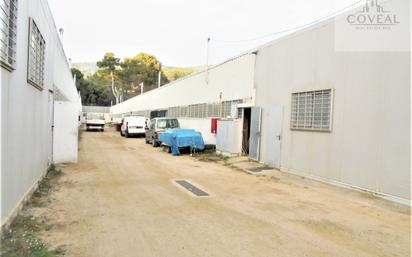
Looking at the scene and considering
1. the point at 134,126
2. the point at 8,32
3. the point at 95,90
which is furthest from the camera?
the point at 95,90

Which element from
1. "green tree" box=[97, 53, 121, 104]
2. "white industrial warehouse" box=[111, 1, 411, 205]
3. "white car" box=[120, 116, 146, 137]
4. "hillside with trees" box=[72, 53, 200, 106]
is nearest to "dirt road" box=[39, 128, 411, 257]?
"white industrial warehouse" box=[111, 1, 411, 205]

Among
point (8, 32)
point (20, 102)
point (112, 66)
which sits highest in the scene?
point (112, 66)

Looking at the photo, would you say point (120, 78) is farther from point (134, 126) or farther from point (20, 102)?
point (20, 102)

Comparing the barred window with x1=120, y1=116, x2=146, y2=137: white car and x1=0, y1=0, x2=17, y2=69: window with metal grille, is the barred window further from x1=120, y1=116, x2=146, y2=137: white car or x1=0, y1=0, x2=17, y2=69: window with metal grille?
x1=120, y1=116, x2=146, y2=137: white car

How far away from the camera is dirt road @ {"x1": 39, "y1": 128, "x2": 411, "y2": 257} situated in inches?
202

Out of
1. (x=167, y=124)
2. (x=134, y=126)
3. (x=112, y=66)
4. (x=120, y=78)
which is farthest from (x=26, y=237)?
(x=112, y=66)

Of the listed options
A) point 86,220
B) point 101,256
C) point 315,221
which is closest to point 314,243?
point 315,221

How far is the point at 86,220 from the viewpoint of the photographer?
6.45 m

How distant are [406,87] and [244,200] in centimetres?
409

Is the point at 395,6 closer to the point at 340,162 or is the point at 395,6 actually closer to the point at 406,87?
the point at 406,87

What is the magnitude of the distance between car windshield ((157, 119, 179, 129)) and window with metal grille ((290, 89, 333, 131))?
12.4m
